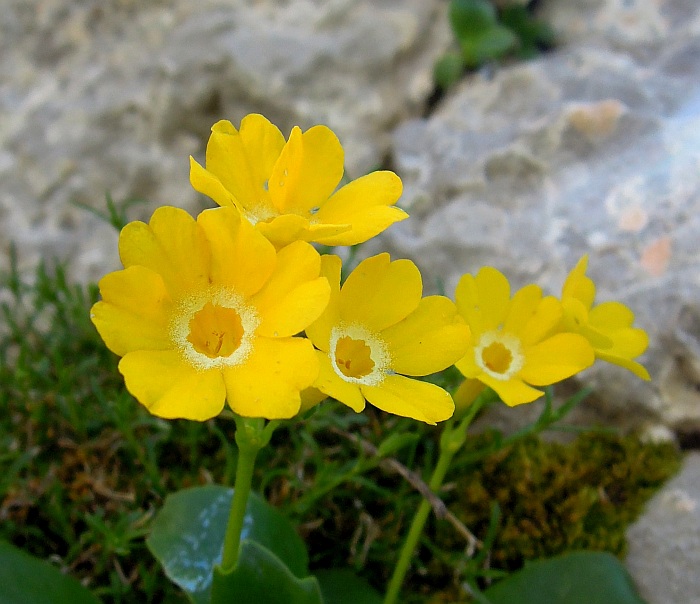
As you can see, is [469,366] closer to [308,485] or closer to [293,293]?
[293,293]

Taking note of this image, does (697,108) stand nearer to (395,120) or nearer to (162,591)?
(395,120)

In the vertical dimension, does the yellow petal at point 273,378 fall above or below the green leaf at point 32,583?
above

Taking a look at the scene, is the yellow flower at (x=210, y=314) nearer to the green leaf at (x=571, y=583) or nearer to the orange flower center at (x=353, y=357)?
the orange flower center at (x=353, y=357)

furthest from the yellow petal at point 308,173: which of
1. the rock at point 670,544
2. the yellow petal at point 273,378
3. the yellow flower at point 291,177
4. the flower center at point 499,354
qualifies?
the rock at point 670,544

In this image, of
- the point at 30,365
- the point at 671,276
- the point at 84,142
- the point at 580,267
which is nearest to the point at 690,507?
the point at 671,276

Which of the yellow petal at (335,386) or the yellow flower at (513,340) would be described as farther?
the yellow flower at (513,340)

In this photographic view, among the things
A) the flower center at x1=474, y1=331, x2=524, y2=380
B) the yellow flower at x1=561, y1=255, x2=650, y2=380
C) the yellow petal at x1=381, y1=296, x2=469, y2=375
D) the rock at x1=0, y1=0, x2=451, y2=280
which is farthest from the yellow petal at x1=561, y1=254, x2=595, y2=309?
the rock at x1=0, y1=0, x2=451, y2=280
